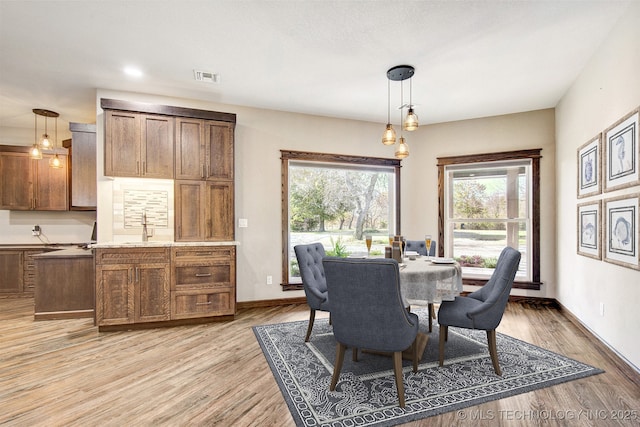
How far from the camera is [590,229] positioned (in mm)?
3297

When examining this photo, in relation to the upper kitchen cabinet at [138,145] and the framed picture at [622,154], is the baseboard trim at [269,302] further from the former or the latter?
the framed picture at [622,154]

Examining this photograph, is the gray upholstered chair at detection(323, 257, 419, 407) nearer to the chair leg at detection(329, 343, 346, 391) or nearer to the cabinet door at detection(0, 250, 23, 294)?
the chair leg at detection(329, 343, 346, 391)

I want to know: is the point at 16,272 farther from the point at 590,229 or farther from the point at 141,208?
the point at 590,229

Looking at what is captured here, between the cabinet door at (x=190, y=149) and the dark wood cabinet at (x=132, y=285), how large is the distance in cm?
95

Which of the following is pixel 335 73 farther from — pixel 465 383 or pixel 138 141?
pixel 465 383

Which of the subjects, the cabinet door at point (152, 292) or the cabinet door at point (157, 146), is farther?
the cabinet door at point (157, 146)

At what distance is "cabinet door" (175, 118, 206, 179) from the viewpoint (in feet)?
12.9

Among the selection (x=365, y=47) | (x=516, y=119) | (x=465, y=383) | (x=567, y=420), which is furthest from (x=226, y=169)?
(x=516, y=119)

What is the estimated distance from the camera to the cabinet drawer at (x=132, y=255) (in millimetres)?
3549

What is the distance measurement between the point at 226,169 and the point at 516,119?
4142mm

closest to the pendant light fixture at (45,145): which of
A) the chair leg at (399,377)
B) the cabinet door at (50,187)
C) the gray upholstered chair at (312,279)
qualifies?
the cabinet door at (50,187)

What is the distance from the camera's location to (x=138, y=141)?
381cm

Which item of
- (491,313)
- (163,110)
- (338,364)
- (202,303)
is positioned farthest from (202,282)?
(491,313)

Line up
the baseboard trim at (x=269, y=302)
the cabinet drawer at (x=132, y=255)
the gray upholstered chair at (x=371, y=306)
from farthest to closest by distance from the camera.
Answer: the baseboard trim at (x=269, y=302) < the cabinet drawer at (x=132, y=255) < the gray upholstered chair at (x=371, y=306)
